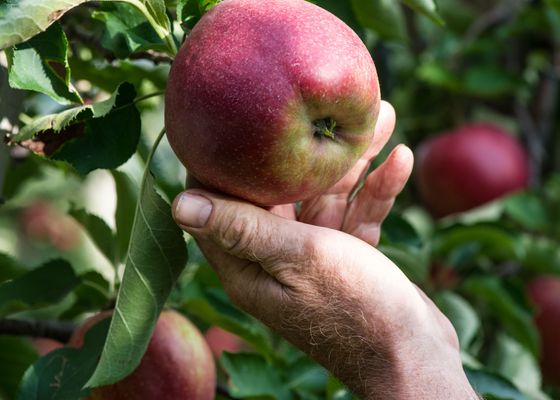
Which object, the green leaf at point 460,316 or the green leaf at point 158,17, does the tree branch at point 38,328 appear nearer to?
the green leaf at point 158,17

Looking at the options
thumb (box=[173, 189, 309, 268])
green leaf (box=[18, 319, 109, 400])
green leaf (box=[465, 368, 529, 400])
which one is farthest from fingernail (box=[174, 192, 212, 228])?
green leaf (box=[465, 368, 529, 400])

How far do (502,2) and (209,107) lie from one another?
6.20 feet

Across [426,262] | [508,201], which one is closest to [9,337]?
[426,262]

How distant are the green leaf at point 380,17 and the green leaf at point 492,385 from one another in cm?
48

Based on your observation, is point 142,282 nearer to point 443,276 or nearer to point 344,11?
point 344,11

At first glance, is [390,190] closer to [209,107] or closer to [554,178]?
[209,107]

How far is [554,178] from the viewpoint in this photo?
2.28 m

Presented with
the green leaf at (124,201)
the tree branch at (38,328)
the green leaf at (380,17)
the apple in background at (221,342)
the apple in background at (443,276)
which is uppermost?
the green leaf at (380,17)

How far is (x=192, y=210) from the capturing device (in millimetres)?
861

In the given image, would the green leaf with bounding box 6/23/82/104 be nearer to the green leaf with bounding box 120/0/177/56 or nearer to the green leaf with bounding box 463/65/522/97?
the green leaf with bounding box 120/0/177/56

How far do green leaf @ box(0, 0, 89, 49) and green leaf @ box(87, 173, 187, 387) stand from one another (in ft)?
0.62

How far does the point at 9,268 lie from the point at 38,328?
89 millimetres

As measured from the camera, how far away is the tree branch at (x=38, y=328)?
1.16 metres

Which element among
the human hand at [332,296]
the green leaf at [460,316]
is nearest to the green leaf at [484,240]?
the green leaf at [460,316]
